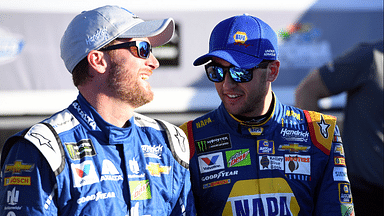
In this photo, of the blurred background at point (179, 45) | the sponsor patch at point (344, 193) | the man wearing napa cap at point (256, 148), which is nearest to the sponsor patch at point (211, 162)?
the man wearing napa cap at point (256, 148)

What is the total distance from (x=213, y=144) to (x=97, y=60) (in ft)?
2.56

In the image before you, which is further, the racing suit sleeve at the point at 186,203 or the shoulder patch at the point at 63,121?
the racing suit sleeve at the point at 186,203

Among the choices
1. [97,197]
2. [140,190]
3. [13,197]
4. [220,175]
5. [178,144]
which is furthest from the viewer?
[220,175]

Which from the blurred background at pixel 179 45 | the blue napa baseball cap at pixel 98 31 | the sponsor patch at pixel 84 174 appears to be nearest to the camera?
the sponsor patch at pixel 84 174

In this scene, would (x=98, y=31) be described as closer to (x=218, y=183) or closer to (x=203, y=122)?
(x=203, y=122)

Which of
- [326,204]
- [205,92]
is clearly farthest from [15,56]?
[326,204]

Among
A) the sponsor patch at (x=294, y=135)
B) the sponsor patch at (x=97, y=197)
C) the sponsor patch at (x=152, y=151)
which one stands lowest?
the sponsor patch at (x=97, y=197)

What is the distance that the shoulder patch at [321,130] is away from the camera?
2.21m

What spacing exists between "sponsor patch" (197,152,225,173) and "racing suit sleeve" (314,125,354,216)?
1.82 ft

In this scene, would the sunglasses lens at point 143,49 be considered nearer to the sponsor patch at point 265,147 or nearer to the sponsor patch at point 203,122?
the sponsor patch at point 203,122

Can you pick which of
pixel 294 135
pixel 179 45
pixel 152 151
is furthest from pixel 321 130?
pixel 179 45

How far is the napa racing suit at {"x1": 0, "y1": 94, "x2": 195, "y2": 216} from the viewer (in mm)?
1590

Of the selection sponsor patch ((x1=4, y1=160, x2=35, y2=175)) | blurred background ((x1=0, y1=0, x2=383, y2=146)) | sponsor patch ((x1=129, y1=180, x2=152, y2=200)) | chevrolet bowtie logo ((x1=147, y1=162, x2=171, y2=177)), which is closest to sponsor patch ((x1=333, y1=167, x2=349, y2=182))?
chevrolet bowtie logo ((x1=147, y1=162, x2=171, y2=177))

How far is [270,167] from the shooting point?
2.18m
